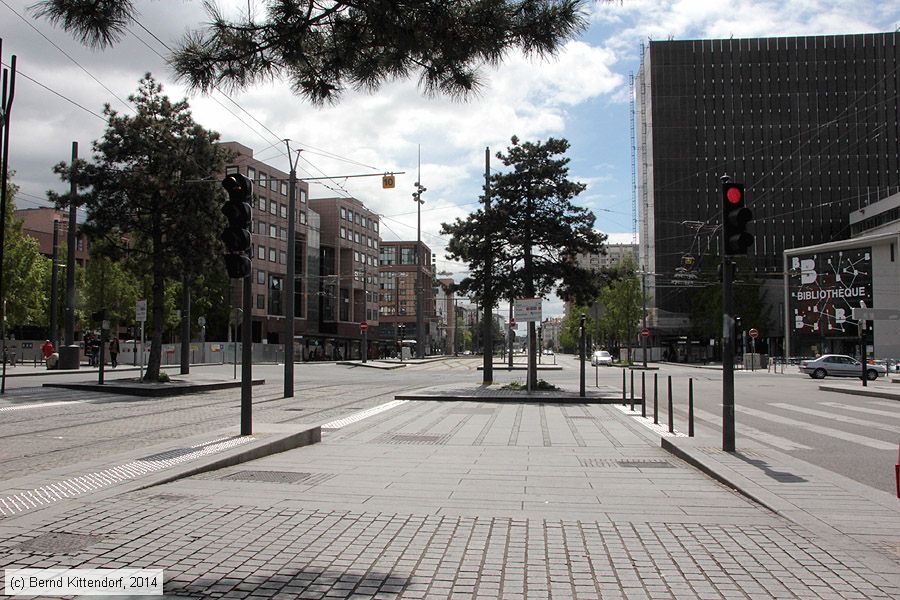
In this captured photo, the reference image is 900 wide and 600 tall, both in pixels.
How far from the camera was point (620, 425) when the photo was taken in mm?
14195

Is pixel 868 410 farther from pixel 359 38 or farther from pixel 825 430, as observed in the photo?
pixel 359 38

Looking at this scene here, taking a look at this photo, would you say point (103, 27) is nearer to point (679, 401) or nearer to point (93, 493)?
point (93, 493)

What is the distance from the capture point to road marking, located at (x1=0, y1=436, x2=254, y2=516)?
19.9 ft

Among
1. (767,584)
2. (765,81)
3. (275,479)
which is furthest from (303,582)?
(765,81)

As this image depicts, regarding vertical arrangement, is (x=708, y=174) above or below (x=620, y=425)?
above

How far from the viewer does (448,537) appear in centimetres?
532

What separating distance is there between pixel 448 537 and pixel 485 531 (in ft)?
1.18

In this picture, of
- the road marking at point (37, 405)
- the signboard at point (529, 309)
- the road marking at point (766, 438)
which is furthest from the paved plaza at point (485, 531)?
the signboard at point (529, 309)

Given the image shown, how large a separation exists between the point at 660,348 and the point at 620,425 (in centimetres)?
7836

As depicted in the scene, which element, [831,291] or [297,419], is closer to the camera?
[297,419]

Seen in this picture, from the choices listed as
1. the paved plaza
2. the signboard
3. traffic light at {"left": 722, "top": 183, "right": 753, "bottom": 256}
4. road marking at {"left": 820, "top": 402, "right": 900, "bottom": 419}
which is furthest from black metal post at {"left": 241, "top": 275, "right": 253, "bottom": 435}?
road marking at {"left": 820, "top": 402, "right": 900, "bottom": 419}

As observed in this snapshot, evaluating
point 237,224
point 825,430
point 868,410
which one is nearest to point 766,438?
point 825,430

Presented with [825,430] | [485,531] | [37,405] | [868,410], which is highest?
[485,531]

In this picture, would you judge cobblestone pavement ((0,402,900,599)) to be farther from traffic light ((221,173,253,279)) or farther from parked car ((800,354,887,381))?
parked car ((800,354,887,381))
